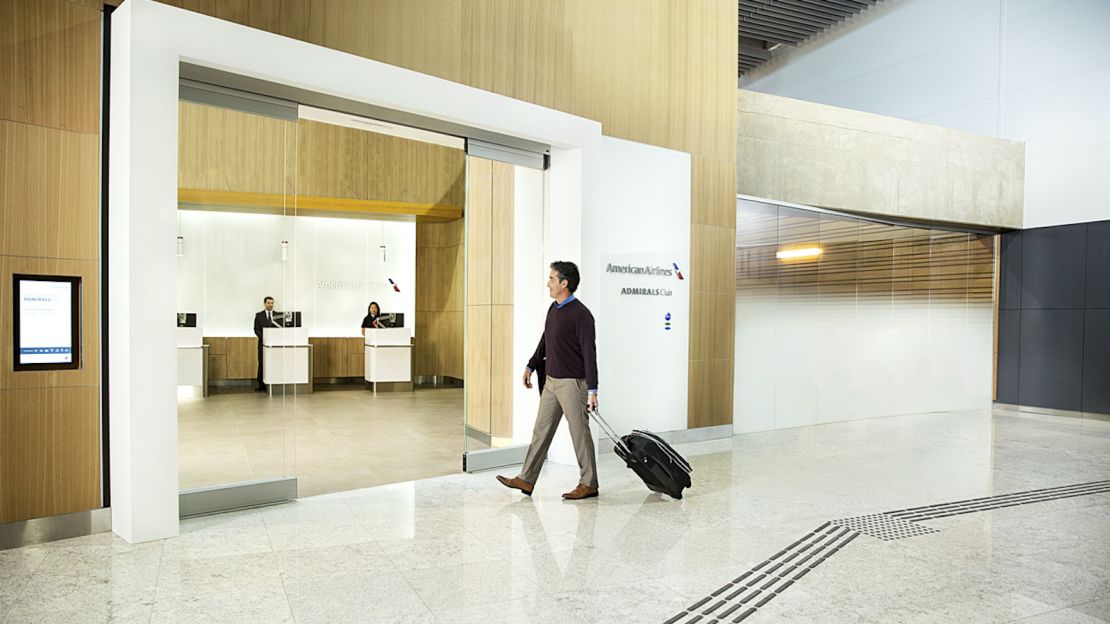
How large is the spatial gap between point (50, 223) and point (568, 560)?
13.3 ft

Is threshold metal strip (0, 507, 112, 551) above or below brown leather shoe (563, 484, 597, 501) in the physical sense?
above

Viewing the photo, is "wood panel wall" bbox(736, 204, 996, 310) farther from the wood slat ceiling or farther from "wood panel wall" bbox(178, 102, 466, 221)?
"wood panel wall" bbox(178, 102, 466, 221)

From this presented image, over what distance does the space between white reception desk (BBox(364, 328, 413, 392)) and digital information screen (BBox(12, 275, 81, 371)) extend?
30.5 feet

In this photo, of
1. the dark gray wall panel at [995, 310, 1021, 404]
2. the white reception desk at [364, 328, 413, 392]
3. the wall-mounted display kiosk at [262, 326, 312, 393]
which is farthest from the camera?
the white reception desk at [364, 328, 413, 392]

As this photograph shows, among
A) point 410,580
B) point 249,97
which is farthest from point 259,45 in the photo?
point 410,580

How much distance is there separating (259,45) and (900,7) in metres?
13.8

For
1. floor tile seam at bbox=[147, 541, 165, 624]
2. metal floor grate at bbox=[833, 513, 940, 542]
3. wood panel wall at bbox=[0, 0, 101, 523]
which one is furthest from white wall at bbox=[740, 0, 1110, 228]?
floor tile seam at bbox=[147, 541, 165, 624]

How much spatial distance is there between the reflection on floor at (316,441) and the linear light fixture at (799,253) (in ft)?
17.0

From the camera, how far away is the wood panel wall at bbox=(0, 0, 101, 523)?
4723 mm

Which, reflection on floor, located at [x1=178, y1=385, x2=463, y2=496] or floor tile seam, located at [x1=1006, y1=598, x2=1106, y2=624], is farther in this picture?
reflection on floor, located at [x1=178, y1=385, x2=463, y2=496]

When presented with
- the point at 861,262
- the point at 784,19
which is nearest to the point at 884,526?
the point at 861,262

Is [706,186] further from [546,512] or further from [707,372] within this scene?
[546,512]

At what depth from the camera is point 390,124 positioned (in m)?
6.89

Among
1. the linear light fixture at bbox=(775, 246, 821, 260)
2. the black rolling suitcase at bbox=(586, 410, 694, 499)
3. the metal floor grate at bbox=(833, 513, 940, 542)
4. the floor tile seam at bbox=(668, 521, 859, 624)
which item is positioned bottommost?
the metal floor grate at bbox=(833, 513, 940, 542)
